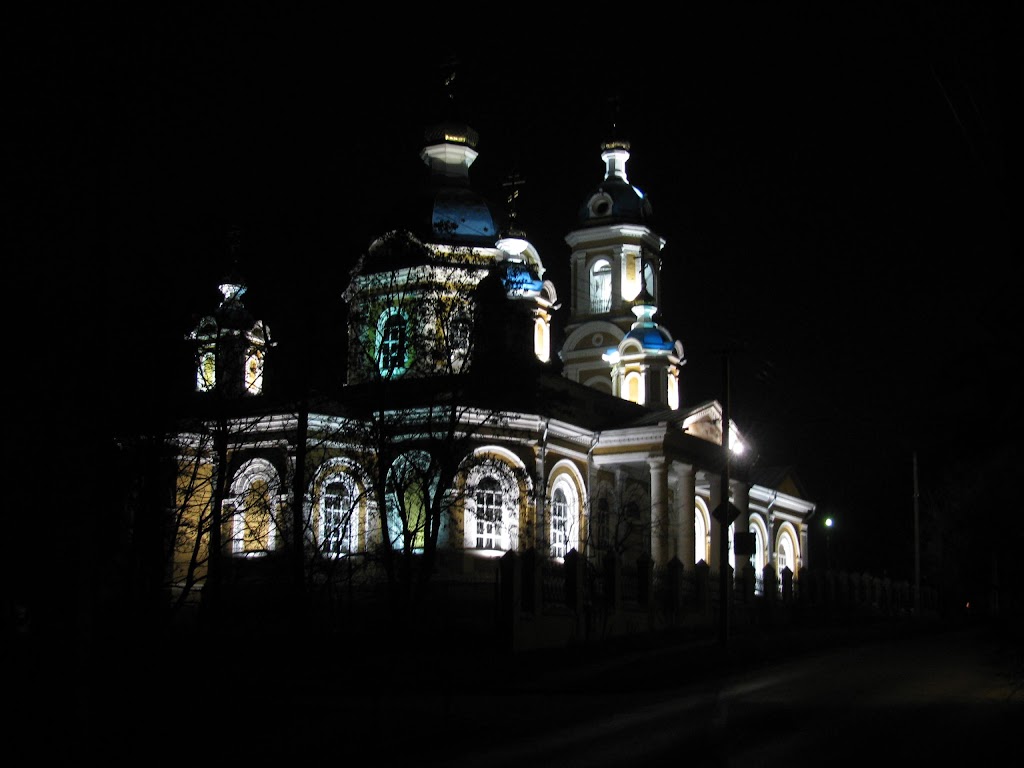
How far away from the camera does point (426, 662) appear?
82.1 ft

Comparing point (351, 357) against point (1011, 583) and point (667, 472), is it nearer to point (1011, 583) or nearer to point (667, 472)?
point (1011, 583)

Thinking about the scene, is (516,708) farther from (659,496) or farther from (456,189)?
(456,189)

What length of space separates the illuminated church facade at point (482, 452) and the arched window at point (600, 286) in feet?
0.40

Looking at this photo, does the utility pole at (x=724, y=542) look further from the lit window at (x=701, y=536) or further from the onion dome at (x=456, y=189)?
the lit window at (x=701, y=536)

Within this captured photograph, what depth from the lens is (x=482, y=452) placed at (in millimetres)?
38094

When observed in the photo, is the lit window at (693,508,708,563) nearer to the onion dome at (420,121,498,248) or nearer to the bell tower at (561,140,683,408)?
the bell tower at (561,140,683,408)

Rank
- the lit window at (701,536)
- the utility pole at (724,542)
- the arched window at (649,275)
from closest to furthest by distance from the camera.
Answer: the utility pole at (724,542), the lit window at (701,536), the arched window at (649,275)

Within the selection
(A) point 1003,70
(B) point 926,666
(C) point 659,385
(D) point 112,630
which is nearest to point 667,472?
(C) point 659,385

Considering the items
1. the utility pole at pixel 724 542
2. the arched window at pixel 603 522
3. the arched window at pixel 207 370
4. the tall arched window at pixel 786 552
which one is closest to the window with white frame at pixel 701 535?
the arched window at pixel 603 522

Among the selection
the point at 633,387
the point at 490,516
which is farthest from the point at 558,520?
the point at 633,387

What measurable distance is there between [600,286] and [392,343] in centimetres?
3252

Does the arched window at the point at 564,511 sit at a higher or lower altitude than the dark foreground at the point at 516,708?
higher

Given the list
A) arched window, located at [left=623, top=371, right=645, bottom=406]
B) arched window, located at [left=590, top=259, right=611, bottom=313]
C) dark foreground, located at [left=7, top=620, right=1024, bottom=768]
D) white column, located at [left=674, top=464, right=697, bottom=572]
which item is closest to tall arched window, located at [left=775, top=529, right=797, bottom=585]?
arched window, located at [left=623, top=371, right=645, bottom=406]

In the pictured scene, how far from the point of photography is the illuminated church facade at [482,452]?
75.6 feet
